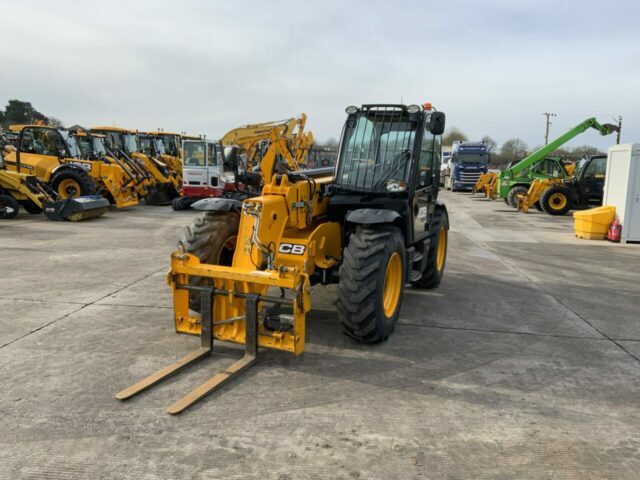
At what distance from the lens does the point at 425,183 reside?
6066 mm

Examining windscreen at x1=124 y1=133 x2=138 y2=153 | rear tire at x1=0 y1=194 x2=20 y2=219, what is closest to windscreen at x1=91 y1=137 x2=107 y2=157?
windscreen at x1=124 y1=133 x2=138 y2=153

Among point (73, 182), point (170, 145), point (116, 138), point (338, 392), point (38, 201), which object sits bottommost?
point (338, 392)

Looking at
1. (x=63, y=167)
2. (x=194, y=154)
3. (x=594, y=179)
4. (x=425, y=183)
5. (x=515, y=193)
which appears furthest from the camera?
(x=515, y=193)

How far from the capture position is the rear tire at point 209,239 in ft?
15.6

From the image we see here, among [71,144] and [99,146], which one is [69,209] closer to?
[71,144]

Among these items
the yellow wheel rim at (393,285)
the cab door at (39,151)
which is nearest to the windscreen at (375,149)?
the yellow wheel rim at (393,285)

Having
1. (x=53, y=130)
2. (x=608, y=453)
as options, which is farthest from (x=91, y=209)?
(x=608, y=453)

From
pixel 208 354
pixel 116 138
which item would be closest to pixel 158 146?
pixel 116 138

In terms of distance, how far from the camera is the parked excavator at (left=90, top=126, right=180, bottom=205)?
18.1 m

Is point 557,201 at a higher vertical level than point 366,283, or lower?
higher

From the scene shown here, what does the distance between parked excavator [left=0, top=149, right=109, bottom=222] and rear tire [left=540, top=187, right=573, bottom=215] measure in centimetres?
1518

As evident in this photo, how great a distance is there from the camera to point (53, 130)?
1595 cm

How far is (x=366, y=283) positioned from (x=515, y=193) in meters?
18.6

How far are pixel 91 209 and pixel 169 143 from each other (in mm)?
9124
